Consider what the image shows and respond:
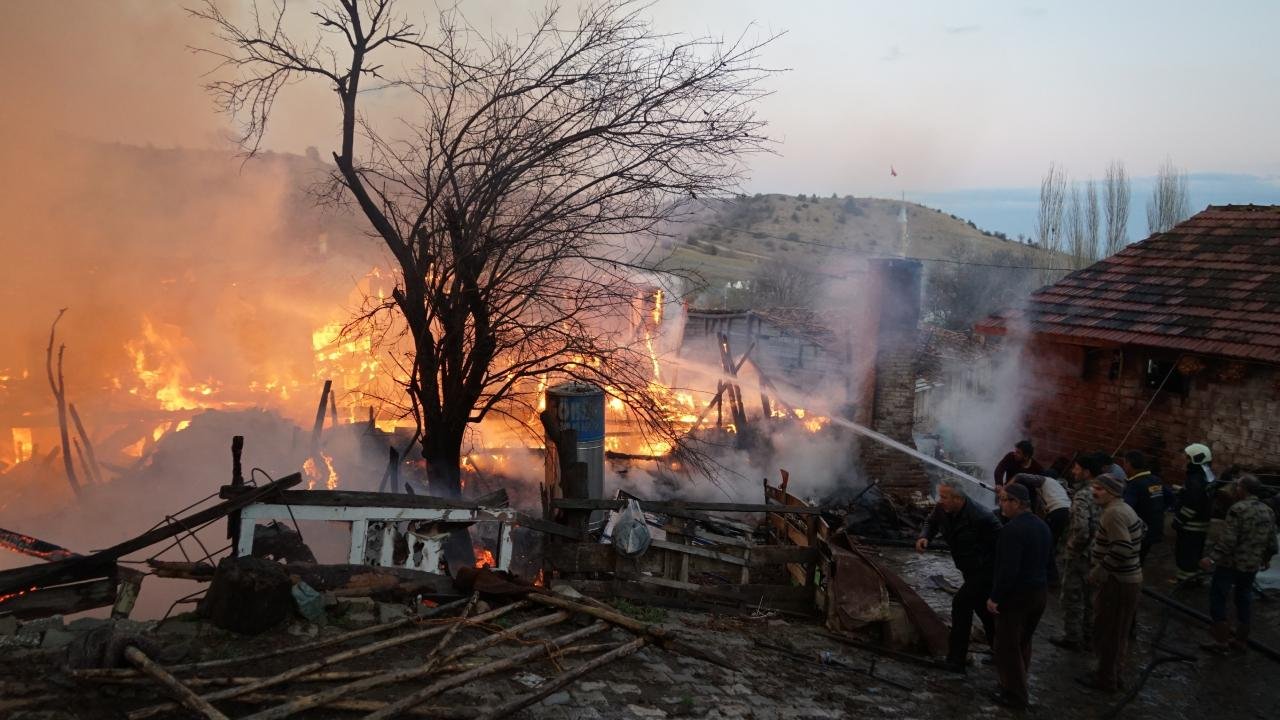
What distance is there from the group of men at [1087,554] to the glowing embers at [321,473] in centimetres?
1061

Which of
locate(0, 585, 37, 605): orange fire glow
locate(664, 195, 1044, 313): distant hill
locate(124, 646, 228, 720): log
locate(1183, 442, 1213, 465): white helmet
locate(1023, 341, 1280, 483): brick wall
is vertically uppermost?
locate(664, 195, 1044, 313): distant hill

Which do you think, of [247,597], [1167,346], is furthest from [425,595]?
[1167,346]

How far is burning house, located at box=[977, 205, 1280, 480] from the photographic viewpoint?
12055 mm

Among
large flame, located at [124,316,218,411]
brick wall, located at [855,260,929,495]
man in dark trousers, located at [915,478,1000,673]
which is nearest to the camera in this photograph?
man in dark trousers, located at [915,478,1000,673]

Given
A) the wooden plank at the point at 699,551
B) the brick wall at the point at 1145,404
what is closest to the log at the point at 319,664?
the wooden plank at the point at 699,551

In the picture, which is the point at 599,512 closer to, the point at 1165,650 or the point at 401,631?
the point at 401,631

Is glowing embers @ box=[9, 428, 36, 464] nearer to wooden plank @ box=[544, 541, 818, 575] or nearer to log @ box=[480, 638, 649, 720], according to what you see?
wooden plank @ box=[544, 541, 818, 575]

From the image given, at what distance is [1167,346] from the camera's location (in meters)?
12.7

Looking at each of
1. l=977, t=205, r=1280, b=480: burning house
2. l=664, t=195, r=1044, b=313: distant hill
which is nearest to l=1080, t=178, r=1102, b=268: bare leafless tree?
l=664, t=195, r=1044, b=313: distant hill

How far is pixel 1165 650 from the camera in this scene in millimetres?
7957

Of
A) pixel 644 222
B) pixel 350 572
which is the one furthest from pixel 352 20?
pixel 350 572

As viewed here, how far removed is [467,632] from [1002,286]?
3815 cm

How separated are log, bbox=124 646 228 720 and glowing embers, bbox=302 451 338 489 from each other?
953 cm

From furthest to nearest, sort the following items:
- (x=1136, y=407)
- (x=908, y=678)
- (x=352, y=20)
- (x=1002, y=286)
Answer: (x=1002, y=286), (x=1136, y=407), (x=352, y=20), (x=908, y=678)
